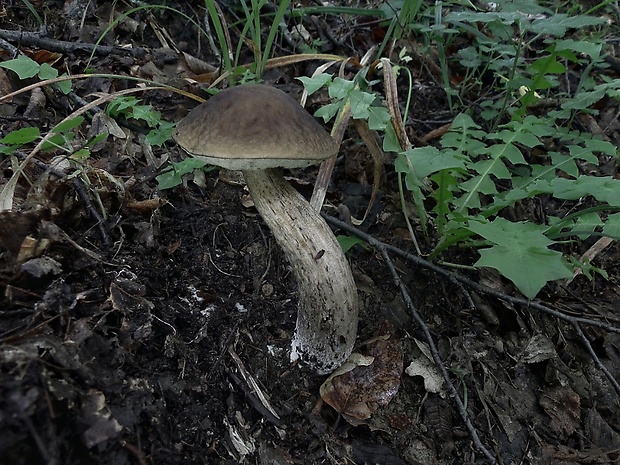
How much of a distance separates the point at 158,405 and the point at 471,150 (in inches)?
79.2

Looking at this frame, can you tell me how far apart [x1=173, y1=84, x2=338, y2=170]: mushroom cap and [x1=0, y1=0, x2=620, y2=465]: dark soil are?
0.67 m

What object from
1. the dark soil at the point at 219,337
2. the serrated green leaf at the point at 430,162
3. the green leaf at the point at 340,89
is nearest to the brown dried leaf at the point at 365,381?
the dark soil at the point at 219,337

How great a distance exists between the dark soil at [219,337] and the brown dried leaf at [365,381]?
2 cm

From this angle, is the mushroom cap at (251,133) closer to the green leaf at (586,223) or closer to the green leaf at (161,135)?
the green leaf at (161,135)

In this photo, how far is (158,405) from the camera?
1.47 metres

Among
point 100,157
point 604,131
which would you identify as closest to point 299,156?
point 100,157

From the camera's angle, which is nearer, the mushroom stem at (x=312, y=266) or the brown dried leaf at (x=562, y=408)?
the mushroom stem at (x=312, y=266)

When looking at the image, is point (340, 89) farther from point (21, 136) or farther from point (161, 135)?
point (21, 136)

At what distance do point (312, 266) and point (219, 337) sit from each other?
55 centimetres

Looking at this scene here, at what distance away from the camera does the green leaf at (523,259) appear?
1.44m

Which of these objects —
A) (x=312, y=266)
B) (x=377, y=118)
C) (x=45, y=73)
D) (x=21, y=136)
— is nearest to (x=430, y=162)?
(x=377, y=118)

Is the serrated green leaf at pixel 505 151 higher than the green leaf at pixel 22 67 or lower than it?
lower

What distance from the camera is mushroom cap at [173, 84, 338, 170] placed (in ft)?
4.94

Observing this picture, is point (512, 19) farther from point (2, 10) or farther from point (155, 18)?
point (2, 10)
